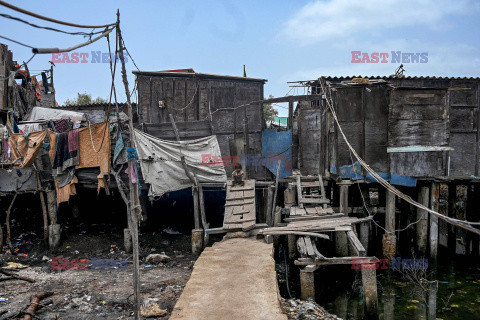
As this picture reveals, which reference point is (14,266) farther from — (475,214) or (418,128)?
(475,214)

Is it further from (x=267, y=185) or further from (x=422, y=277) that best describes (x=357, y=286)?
(x=267, y=185)

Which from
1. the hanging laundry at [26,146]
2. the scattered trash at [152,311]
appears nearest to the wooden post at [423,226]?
the scattered trash at [152,311]

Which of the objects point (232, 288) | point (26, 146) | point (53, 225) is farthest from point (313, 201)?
point (26, 146)

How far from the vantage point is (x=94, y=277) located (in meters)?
9.32

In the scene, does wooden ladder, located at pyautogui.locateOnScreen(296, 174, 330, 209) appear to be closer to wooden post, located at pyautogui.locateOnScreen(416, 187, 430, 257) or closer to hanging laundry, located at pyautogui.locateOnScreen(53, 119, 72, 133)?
wooden post, located at pyautogui.locateOnScreen(416, 187, 430, 257)

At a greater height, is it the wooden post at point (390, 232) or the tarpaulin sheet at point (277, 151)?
the tarpaulin sheet at point (277, 151)

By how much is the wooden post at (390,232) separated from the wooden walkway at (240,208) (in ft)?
13.7

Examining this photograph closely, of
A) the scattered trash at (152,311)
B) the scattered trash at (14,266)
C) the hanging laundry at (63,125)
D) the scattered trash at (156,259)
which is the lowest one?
the scattered trash at (14,266)

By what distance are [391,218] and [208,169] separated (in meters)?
6.32

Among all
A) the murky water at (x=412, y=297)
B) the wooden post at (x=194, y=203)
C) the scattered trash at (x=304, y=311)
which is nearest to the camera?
the scattered trash at (x=304, y=311)

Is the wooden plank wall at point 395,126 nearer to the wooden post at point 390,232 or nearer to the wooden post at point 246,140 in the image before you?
the wooden post at point 390,232

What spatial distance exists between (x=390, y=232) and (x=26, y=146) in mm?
12784

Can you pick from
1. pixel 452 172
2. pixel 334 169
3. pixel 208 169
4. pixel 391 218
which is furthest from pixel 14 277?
pixel 452 172

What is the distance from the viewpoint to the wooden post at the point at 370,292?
6664mm
